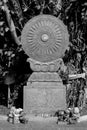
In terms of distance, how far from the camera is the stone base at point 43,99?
27.0ft

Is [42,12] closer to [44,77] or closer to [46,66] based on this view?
[46,66]

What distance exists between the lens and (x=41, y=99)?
8242 mm

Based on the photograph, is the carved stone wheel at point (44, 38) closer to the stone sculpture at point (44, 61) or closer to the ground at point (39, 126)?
the stone sculpture at point (44, 61)

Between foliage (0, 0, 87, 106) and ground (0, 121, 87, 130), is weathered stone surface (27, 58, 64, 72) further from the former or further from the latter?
foliage (0, 0, 87, 106)

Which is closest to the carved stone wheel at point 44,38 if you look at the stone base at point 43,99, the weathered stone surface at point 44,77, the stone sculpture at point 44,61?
the stone sculpture at point 44,61

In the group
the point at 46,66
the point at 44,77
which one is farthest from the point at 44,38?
the point at 44,77

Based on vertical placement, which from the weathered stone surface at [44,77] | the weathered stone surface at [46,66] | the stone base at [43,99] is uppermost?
the weathered stone surface at [46,66]

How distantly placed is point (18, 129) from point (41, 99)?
137cm

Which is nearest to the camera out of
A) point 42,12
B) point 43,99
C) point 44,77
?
point 43,99

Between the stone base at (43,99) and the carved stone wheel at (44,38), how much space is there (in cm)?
68

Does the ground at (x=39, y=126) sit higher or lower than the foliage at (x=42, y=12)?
lower

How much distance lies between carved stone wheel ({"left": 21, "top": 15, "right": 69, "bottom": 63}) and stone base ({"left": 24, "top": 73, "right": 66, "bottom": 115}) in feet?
2.24

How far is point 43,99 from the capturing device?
8.24 m

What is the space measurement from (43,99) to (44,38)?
54.0 inches
